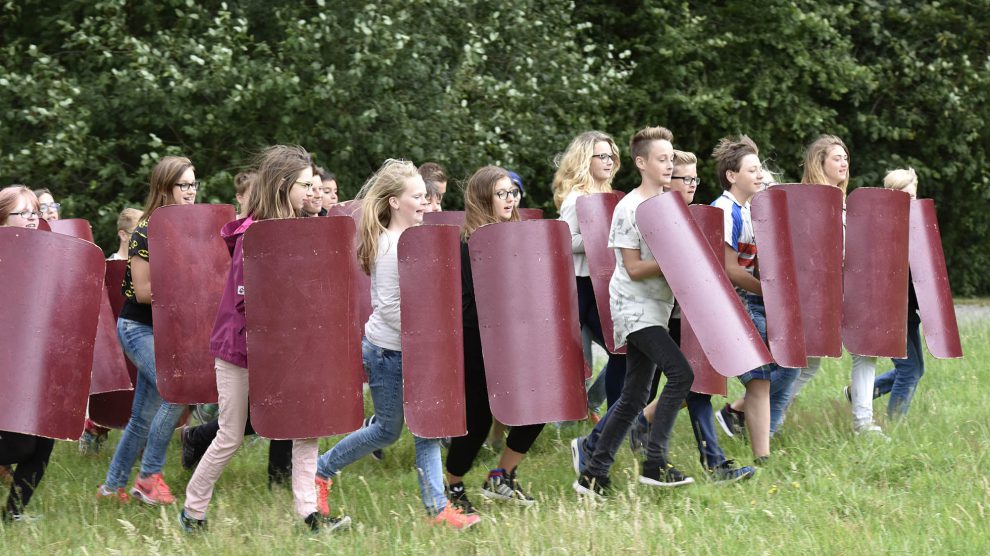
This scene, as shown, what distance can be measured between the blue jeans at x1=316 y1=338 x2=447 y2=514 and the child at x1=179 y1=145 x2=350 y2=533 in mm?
344

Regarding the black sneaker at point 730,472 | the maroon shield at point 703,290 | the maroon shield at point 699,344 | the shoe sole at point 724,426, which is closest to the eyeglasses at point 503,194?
the maroon shield at point 703,290

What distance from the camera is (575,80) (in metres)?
12.1

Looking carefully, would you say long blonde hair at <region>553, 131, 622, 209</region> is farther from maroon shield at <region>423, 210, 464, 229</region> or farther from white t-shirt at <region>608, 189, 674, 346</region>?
white t-shirt at <region>608, 189, 674, 346</region>

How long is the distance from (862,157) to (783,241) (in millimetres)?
11080

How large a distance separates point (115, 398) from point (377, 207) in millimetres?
2049

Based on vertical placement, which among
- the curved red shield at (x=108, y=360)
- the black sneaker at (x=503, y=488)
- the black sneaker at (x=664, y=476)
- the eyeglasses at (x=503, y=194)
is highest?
the eyeglasses at (x=503, y=194)

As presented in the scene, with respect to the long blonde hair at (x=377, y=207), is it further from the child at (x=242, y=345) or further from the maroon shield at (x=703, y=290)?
the maroon shield at (x=703, y=290)

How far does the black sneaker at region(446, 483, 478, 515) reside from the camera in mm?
4645

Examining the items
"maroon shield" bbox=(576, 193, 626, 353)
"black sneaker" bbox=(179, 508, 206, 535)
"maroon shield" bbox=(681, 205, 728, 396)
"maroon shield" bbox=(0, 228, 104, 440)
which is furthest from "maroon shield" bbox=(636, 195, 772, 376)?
"maroon shield" bbox=(0, 228, 104, 440)

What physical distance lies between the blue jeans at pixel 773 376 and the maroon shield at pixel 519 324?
99cm

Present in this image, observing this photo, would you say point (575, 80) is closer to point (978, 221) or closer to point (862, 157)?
point (862, 157)

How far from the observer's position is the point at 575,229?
5.58 metres

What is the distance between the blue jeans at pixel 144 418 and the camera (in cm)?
508

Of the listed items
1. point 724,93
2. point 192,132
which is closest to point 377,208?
point 192,132
